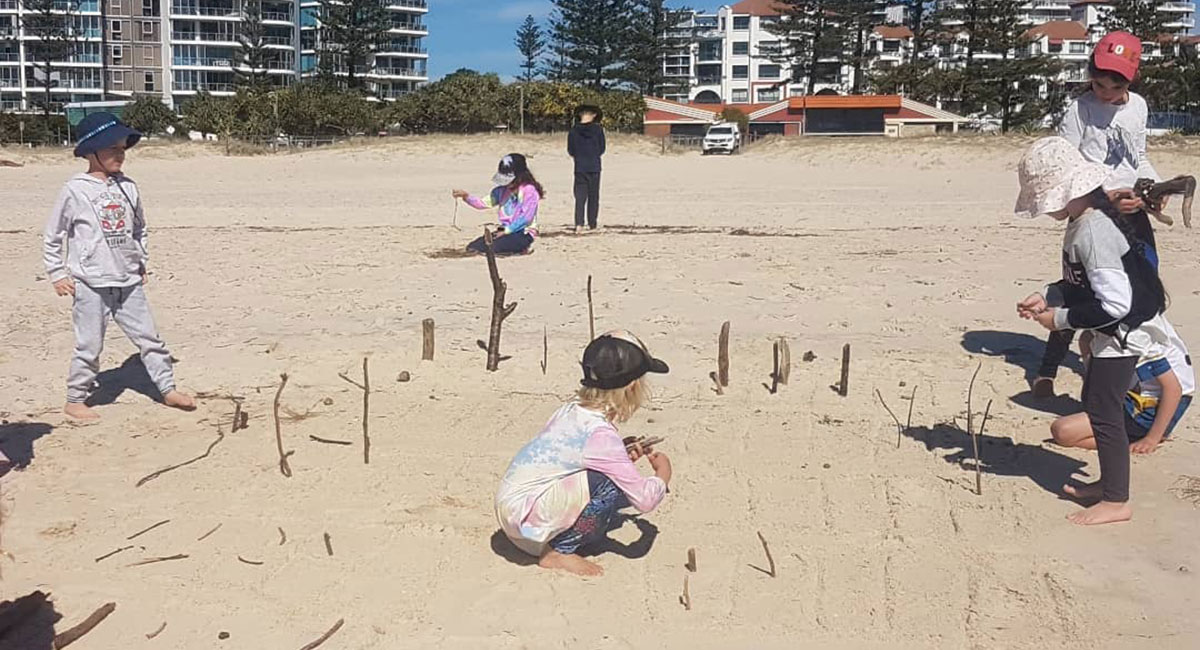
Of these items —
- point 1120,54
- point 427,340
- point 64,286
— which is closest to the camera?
point 1120,54

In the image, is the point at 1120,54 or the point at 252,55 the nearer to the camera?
the point at 1120,54

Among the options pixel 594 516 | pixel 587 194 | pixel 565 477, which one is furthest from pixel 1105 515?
pixel 587 194


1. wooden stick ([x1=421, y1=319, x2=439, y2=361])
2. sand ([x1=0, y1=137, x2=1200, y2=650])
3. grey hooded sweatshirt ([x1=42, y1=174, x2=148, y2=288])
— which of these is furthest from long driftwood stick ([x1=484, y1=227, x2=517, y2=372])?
grey hooded sweatshirt ([x1=42, y1=174, x2=148, y2=288])

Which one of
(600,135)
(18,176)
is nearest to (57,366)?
(600,135)

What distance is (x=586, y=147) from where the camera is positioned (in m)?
13.5

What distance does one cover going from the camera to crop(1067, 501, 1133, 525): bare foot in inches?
185

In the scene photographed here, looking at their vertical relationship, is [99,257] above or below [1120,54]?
below

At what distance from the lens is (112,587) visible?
167 inches

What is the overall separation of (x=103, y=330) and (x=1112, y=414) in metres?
5.02

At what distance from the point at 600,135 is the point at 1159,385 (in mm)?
9140

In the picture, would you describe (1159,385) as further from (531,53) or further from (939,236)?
(531,53)

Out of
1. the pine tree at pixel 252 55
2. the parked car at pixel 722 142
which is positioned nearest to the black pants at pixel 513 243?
the parked car at pixel 722 142

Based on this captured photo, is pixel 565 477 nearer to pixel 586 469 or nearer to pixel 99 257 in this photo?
pixel 586 469

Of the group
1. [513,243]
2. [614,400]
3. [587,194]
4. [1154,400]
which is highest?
[587,194]
